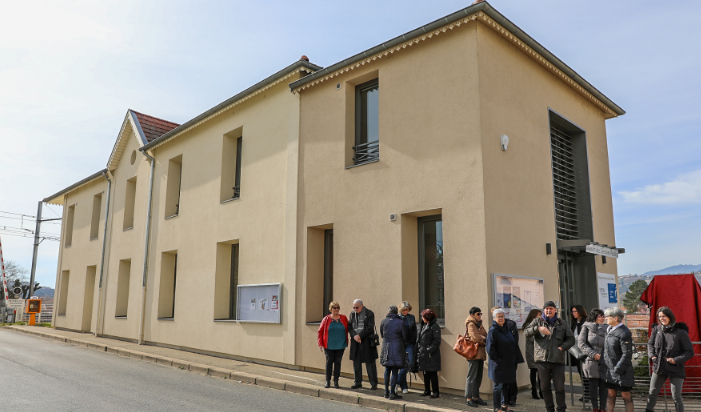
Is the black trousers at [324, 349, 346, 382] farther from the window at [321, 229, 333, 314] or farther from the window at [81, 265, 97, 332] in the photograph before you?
the window at [81, 265, 97, 332]

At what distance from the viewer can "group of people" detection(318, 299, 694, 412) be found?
712 centimetres

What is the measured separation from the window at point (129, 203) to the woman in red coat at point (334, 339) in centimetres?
1317

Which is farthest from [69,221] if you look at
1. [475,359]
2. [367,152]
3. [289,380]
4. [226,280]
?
[475,359]

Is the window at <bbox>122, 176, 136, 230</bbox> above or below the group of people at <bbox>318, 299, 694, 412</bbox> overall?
above

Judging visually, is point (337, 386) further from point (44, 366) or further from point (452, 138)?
point (44, 366)

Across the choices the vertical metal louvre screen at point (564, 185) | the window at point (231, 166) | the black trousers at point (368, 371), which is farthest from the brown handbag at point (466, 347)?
the window at point (231, 166)

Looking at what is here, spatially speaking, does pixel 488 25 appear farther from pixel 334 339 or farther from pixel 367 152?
pixel 334 339

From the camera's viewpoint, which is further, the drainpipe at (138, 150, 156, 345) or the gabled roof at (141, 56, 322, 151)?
the drainpipe at (138, 150, 156, 345)

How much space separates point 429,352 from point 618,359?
2837 millimetres

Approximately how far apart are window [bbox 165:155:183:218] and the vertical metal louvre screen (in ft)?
38.3

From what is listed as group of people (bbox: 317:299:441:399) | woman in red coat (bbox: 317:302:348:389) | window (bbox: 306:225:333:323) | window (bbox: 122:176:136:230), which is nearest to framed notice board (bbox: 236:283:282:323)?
window (bbox: 306:225:333:323)

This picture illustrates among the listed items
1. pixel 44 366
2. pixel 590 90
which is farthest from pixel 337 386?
pixel 590 90

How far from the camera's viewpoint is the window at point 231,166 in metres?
14.8

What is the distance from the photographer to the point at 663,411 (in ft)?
25.3
